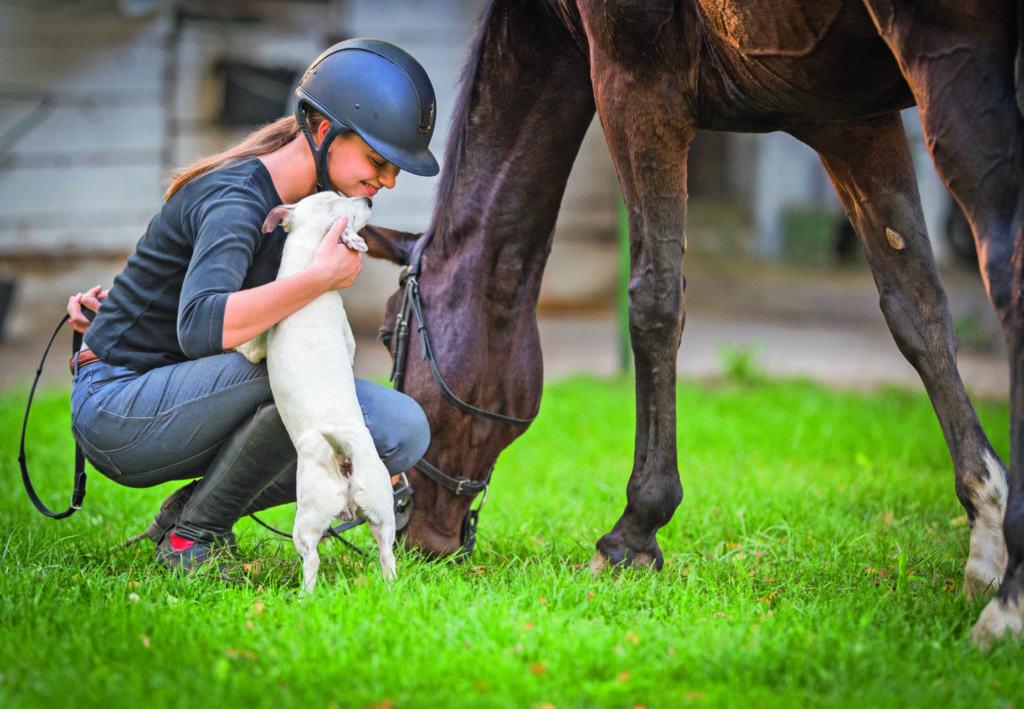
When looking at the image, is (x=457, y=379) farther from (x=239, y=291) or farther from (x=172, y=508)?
(x=172, y=508)

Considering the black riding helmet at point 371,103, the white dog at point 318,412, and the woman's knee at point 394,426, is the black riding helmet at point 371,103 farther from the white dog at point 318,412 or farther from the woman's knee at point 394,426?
the woman's knee at point 394,426

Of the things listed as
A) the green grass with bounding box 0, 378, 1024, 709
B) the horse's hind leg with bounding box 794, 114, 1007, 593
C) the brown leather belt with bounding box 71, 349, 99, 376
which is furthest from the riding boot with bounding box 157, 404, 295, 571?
the horse's hind leg with bounding box 794, 114, 1007, 593

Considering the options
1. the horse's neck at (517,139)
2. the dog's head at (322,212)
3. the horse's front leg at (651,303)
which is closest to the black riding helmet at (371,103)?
the dog's head at (322,212)

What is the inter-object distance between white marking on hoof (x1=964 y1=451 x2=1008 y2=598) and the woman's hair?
226 centimetres

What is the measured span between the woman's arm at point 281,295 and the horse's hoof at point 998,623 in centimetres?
183

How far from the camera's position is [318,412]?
271 cm

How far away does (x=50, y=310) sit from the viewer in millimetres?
10102

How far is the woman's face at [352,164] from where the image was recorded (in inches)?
117

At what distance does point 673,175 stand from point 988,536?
4.60 feet

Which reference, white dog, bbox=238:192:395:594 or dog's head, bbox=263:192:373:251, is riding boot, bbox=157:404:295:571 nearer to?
white dog, bbox=238:192:395:594

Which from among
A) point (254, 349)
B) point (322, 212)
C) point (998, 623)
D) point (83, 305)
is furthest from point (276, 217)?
point (998, 623)

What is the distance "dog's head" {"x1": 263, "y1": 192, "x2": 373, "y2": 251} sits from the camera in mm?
2801

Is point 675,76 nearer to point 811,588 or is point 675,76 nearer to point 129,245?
point 811,588

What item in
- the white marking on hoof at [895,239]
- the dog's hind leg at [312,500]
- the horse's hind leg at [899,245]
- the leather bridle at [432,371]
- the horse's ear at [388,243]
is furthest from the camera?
the horse's ear at [388,243]
